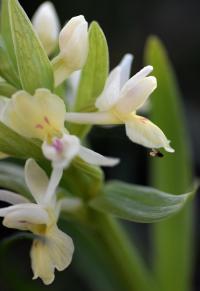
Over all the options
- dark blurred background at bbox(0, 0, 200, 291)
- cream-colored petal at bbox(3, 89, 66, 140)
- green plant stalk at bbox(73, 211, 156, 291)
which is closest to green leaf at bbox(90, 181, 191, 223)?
green plant stalk at bbox(73, 211, 156, 291)

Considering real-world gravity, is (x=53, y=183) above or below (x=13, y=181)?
above

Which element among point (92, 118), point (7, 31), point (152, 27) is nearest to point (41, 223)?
point (92, 118)

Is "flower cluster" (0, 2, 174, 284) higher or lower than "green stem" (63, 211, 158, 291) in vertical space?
higher

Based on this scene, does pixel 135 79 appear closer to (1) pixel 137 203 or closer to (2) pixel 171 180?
(1) pixel 137 203

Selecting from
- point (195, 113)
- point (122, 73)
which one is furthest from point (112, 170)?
point (122, 73)

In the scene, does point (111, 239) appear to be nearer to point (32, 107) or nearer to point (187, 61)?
point (32, 107)

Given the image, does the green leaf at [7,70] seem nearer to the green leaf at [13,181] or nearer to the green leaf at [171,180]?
the green leaf at [13,181]

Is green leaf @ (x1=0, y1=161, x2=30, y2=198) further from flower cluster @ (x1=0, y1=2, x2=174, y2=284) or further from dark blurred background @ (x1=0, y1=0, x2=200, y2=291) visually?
dark blurred background @ (x1=0, y1=0, x2=200, y2=291)

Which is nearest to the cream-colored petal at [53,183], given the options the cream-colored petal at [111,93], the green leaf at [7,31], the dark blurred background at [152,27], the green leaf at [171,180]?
the cream-colored petal at [111,93]

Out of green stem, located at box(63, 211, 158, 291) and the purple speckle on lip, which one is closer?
the purple speckle on lip
